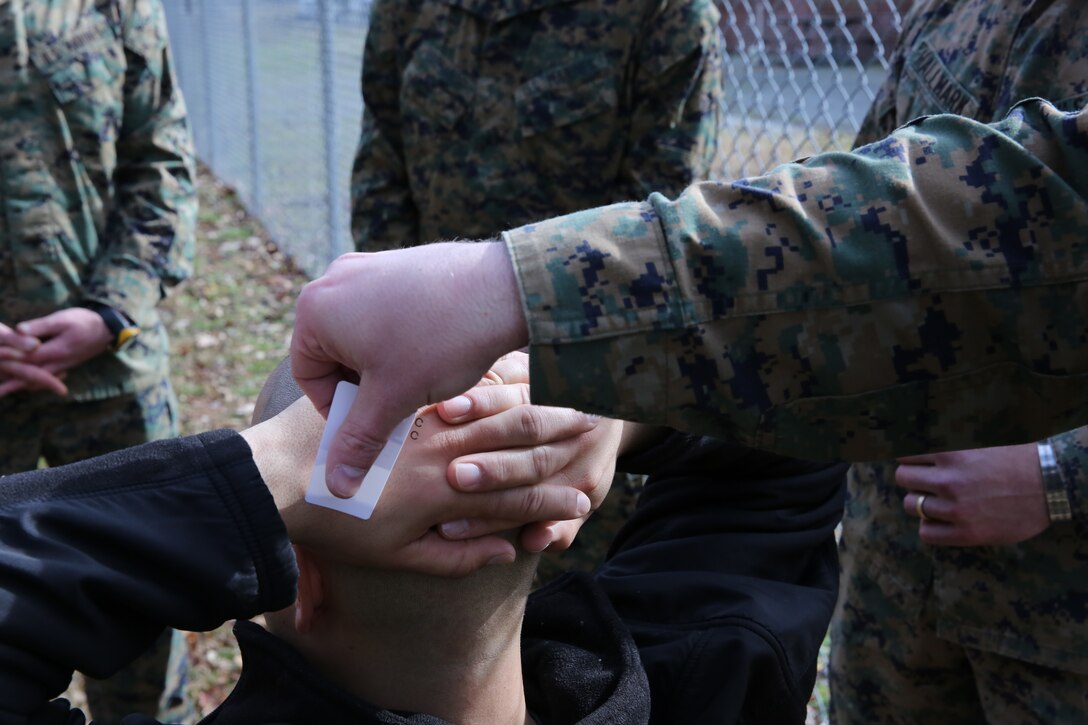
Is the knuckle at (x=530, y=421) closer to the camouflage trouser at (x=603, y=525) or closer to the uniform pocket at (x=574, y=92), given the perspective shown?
the camouflage trouser at (x=603, y=525)

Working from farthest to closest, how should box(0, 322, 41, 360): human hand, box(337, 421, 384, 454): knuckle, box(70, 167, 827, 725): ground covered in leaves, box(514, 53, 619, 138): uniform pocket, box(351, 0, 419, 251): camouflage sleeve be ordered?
1. box(70, 167, 827, 725): ground covered in leaves
2. box(351, 0, 419, 251): camouflage sleeve
3. box(514, 53, 619, 138): uniform pocket
4. box(0, 322, 41, 360): human hand
5. box(337, 421, 384, 454): knuckle

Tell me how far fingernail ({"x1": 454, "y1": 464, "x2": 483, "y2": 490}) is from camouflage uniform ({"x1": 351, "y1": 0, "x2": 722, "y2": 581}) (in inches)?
69.8

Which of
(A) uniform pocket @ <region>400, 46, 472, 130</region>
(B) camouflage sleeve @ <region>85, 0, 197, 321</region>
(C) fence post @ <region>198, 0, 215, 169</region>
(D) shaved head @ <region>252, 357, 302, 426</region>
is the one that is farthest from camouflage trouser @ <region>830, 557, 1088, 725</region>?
(C) fence post @ <region>198, 0, 215, 169</region>

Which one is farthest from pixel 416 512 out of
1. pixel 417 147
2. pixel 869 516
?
pixel 417 147

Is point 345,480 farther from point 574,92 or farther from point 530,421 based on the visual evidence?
point 574,92

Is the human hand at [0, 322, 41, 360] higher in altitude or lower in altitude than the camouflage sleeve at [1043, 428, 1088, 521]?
lower

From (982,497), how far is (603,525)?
4.43 feet

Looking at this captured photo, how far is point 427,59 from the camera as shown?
313 centimetres

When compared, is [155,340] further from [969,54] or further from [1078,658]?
[1078,658]

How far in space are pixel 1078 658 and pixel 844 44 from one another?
12.5ft

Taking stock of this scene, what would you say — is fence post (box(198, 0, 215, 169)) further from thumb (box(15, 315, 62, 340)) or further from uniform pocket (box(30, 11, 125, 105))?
thumb (box(15, 315, 62, 340))

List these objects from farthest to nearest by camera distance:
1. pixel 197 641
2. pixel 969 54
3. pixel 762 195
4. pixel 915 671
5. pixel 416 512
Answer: pixel 197 641 → pixel 915 671 → pixel 969 54 → pixel 416 512 → pixel 762 195

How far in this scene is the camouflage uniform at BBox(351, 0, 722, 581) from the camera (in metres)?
2.97

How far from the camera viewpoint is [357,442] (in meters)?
1.09
